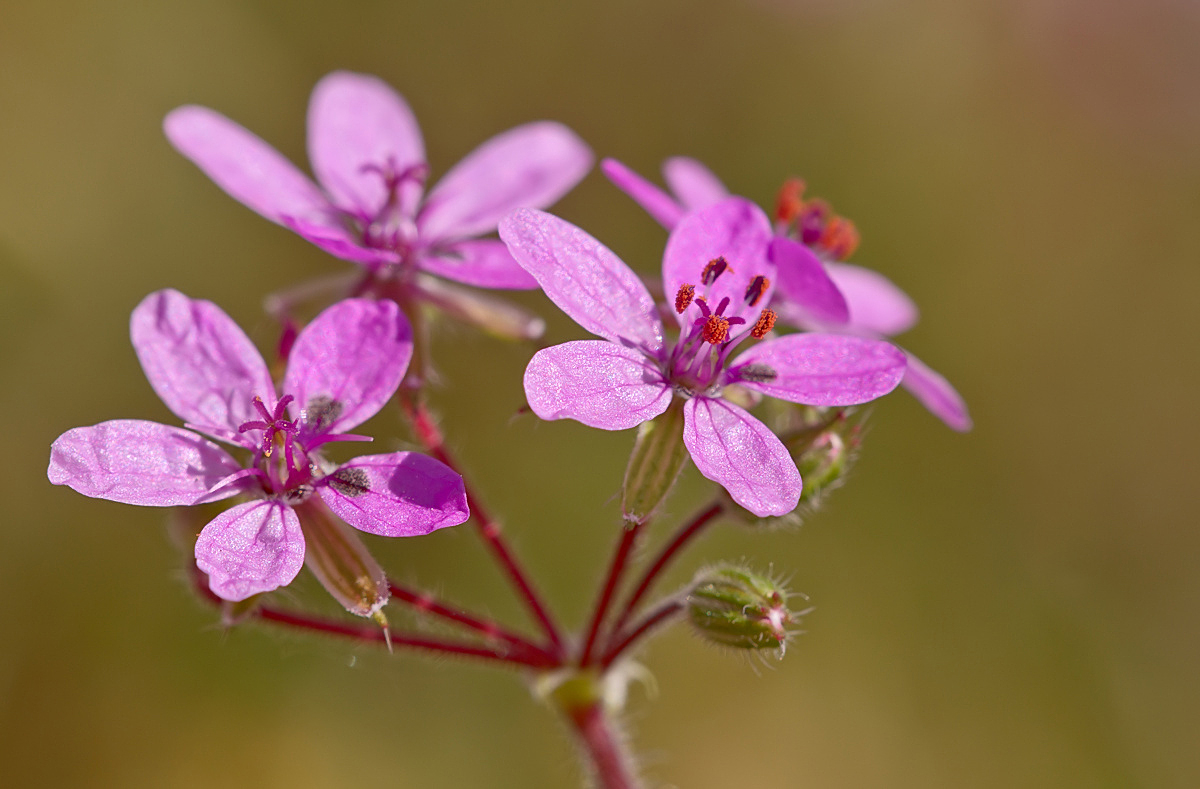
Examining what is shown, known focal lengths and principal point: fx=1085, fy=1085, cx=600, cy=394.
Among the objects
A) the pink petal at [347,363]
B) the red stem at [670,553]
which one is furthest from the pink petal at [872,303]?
the pink petal at [347,363]

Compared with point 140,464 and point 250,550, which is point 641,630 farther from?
point 140,464

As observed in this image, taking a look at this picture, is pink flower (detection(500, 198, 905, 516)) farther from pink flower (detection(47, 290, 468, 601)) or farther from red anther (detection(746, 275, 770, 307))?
pink flower (detection(47, 290, 468, 601))

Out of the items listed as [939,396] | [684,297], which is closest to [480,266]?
[684,297]

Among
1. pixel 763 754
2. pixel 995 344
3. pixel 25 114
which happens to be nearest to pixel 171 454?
pixel 763 754

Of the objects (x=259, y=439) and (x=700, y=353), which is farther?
(x=700, y=353)

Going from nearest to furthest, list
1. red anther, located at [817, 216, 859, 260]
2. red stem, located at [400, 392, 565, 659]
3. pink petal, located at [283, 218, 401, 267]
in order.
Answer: pink petal, located at [283, 218, 401, 267]
red stem, located at [400, 392, 565, 659]
red anther, located at [817, 216, 859, 260]

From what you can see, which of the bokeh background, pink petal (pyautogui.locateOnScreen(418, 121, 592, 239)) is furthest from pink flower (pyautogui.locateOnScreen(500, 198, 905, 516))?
the bokeh background

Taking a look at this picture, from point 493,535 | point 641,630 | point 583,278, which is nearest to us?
point 583,278
